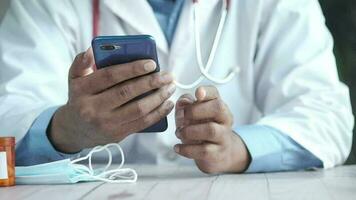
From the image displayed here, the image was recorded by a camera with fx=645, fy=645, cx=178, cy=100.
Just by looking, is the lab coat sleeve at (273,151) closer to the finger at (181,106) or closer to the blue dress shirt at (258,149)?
the blue dress shirt at (258,149)

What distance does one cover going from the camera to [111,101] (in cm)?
86

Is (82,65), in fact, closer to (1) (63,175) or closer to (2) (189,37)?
(1) (63,175)

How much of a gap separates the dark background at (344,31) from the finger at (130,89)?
2.88ft

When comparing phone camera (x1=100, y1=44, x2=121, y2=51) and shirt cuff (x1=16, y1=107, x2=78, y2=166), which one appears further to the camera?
shirt cuff (x1=16, y1=107, x2=78, y2=166)

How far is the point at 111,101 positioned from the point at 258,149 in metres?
0.27

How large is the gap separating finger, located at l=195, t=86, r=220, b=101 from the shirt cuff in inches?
9.3

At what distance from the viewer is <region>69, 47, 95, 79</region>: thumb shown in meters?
0.86

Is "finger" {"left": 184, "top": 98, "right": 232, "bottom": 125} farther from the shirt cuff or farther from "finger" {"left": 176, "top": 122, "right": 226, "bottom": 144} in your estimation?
the shirt cuff

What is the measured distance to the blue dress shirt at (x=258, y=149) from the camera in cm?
98

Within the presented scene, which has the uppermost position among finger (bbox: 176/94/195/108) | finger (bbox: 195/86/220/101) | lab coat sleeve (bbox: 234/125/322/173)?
finger (bbox: 195/86/220/101)

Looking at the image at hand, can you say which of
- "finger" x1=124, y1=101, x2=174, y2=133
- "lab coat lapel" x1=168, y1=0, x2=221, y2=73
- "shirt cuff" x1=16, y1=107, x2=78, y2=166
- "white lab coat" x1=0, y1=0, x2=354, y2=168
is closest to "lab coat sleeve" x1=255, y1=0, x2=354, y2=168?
"white lab coat" x1=0, y1=0, x2=354, y2=168

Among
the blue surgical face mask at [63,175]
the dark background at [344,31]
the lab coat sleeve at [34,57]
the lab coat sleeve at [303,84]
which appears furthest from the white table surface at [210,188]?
the dark background at [344,31]

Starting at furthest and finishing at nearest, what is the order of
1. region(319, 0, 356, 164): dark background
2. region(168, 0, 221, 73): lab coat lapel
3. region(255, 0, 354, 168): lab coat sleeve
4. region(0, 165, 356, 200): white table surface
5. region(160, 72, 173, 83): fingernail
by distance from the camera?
region(319, 0, 356, 164): dark background → region(168, 0, 221, 73): lab coat lapel → region(255, 0, 354, 168): lab coat sleeve → region(160, 72, 173, 83): fingernail → region(0, 165, 356, 200): white table surface

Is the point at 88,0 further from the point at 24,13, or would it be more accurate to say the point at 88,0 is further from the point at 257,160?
the point at 257,160
